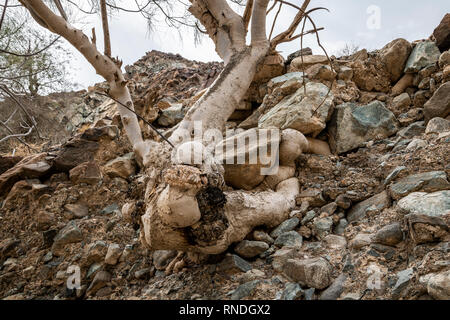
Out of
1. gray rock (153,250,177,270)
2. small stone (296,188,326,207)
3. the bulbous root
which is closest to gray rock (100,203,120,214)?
gray rock (153,250,177,270)

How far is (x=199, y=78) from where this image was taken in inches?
249

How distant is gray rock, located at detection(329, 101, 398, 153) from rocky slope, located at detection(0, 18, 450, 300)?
1cm

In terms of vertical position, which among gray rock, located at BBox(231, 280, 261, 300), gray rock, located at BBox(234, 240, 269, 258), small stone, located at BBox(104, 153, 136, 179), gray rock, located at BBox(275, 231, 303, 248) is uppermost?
small stone, located at BBox(104, 153, 136, 179)

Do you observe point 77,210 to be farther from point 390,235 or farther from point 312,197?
point 390,235

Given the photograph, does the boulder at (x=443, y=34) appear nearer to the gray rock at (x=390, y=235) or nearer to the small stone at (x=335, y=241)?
the gray rock at (x=390, y=235)

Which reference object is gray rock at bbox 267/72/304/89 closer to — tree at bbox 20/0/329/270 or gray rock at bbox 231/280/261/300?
tree at bbox 20/0/329/270

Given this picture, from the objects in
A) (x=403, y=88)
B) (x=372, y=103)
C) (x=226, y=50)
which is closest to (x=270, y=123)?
(x=226, y=50)

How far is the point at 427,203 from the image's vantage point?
1.50 m

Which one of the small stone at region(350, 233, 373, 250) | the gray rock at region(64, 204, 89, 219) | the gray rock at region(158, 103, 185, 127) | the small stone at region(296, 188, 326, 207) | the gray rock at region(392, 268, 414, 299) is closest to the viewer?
the gray rock at region(392, 268, 414, 299)

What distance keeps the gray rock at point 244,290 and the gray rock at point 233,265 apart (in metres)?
0.13

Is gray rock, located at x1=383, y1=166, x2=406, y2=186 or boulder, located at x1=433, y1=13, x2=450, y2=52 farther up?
boulder, located at x1=433, y1=13, x2=450, y2=52

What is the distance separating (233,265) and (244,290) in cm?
20

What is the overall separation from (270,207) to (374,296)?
891 mm

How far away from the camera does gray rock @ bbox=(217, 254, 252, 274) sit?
1.67 m
